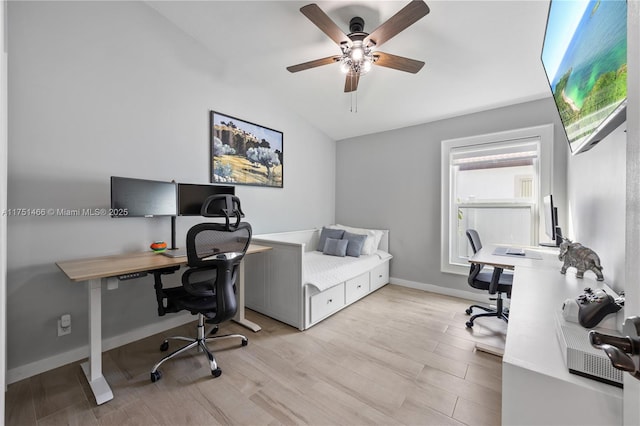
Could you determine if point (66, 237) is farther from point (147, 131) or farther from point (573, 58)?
point (573, 58)

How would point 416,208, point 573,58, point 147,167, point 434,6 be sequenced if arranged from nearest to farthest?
point 573,58 < point 434,6 < point 147,167 < point 416,208

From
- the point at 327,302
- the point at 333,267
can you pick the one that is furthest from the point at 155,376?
the point at 333,267

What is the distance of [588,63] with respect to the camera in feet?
3.23

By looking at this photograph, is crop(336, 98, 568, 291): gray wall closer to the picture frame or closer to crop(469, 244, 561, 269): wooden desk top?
crop(469, 244, 561, 269): wooden desk top

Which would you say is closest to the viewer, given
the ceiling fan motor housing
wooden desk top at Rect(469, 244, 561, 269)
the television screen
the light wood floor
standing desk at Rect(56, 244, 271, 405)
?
the television screen

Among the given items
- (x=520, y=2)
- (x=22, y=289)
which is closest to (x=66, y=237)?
(x=22, y=289)

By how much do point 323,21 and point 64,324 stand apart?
2.99 meters

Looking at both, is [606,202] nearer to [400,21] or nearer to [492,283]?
[492,283]

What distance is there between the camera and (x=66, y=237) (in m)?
2.01

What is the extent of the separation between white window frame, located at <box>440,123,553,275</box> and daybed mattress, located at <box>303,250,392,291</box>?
33.2 inches

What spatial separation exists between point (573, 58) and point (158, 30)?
319 centimetres

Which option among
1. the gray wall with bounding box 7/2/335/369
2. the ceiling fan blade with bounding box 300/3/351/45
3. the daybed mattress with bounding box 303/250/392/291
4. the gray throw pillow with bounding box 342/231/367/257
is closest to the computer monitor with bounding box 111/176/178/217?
the gray wall with bounding box 7/2/335/369

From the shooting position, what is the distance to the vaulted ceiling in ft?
6.77

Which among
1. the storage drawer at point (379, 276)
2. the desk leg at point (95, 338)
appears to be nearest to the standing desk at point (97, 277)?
A: the desk leg at point (95, 338)
